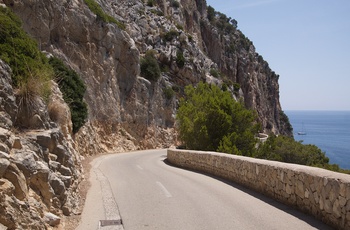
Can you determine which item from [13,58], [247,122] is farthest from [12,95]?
[247,122]

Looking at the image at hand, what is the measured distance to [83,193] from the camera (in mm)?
11531

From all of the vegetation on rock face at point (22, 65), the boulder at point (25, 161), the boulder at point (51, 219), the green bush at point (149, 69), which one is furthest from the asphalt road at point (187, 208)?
the green bush at point (149, 69)

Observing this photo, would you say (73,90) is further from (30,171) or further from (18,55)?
(30,171)

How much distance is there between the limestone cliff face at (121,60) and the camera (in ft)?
99.3

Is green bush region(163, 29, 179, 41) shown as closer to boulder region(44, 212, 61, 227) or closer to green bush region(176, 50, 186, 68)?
green bush region(176, 50, 186, 68)

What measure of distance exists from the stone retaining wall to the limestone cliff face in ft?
58.8

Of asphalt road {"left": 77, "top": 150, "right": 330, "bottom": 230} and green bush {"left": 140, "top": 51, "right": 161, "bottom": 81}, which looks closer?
asphalt road {"left": 77, "top": 150, "right": 330, "bottom": 230}

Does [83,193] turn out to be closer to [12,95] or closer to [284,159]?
[12,95]

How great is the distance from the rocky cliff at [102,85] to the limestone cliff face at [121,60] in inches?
3.9

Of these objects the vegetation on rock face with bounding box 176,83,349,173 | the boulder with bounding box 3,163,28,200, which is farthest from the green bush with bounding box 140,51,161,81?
the boulder with bounding box 3,163,28,200

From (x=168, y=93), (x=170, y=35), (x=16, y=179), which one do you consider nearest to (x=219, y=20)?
(x=170, y=35)

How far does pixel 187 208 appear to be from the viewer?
9367 mm

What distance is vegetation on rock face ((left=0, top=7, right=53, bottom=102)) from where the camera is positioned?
885cm

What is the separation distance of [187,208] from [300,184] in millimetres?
2889
